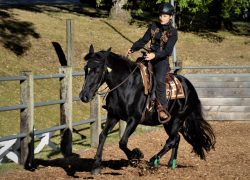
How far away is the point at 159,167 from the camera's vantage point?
10.7 meters

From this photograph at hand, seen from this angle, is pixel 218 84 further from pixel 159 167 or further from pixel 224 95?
pixel 159 167

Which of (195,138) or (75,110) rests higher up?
(195,138)

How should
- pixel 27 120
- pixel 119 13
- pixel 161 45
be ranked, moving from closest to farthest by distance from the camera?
pixel 161 45 → pixel 27 120 → pixel 119 13

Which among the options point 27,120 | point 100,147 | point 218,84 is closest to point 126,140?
point 100,147

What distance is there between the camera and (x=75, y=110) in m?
19.7

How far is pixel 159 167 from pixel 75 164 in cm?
160

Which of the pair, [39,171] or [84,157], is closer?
[39,171]

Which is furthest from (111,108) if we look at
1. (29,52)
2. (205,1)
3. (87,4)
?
(87,4)

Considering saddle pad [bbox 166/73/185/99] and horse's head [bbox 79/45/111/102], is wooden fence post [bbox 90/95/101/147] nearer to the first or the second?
saddle pad [bbox 166/73/185/99]

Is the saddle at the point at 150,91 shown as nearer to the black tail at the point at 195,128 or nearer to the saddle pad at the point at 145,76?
the saddle pad at the point at 145,76

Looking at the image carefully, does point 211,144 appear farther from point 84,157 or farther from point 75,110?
point 75,110

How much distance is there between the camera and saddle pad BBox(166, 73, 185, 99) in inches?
418

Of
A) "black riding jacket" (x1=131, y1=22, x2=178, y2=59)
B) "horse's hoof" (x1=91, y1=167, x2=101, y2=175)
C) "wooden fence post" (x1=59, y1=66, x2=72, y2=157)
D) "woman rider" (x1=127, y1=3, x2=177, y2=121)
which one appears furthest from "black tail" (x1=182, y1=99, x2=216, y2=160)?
"wooden fence post" (x1=59, y1=66, x2=72, y2=157)

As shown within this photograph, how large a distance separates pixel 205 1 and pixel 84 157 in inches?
762
